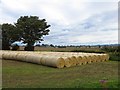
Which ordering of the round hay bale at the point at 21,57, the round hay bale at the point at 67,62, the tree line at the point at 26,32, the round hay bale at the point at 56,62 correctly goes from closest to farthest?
the round hay bale at the point at 56,62 < the round hay bale at the point at 67,62 < the round hay bale at the point at 21,57 < the tree line at the point at 26,32

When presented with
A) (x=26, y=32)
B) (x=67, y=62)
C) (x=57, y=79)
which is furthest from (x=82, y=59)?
(x=26, y=32)

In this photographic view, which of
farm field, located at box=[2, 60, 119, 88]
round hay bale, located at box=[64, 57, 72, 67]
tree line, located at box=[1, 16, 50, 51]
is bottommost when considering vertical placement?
farm field, located at box=[2, 60, 119, 88]

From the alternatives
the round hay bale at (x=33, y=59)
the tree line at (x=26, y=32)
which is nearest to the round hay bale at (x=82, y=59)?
the round hay bale at (x=33, y=59)

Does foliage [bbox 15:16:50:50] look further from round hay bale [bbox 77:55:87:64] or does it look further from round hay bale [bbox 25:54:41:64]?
round hay bale [bbox 77:55:87:64]

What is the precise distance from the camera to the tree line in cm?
4256

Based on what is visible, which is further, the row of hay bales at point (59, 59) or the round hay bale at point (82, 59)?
the round hay bale at point (82, 59)

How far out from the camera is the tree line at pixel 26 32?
4256 cm

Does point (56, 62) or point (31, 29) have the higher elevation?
point (31, 29)

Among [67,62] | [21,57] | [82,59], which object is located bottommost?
[67,62]

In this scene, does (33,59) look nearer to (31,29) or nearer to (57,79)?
(57,79)

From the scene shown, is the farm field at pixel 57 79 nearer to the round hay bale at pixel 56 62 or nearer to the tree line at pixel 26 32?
the round hay bale at pixel 56 62

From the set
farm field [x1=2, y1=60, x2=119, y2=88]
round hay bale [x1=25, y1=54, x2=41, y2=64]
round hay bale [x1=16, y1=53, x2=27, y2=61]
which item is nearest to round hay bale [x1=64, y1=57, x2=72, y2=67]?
round hay bale [x1=25, y1=54, x2=41, y2=64]

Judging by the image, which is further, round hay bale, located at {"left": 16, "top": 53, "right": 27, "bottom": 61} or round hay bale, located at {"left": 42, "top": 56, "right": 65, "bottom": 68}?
round hay bale, located at {"left": 16, "top": 53, "right": 27, "bottom": 61}

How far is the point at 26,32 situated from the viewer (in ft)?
140
